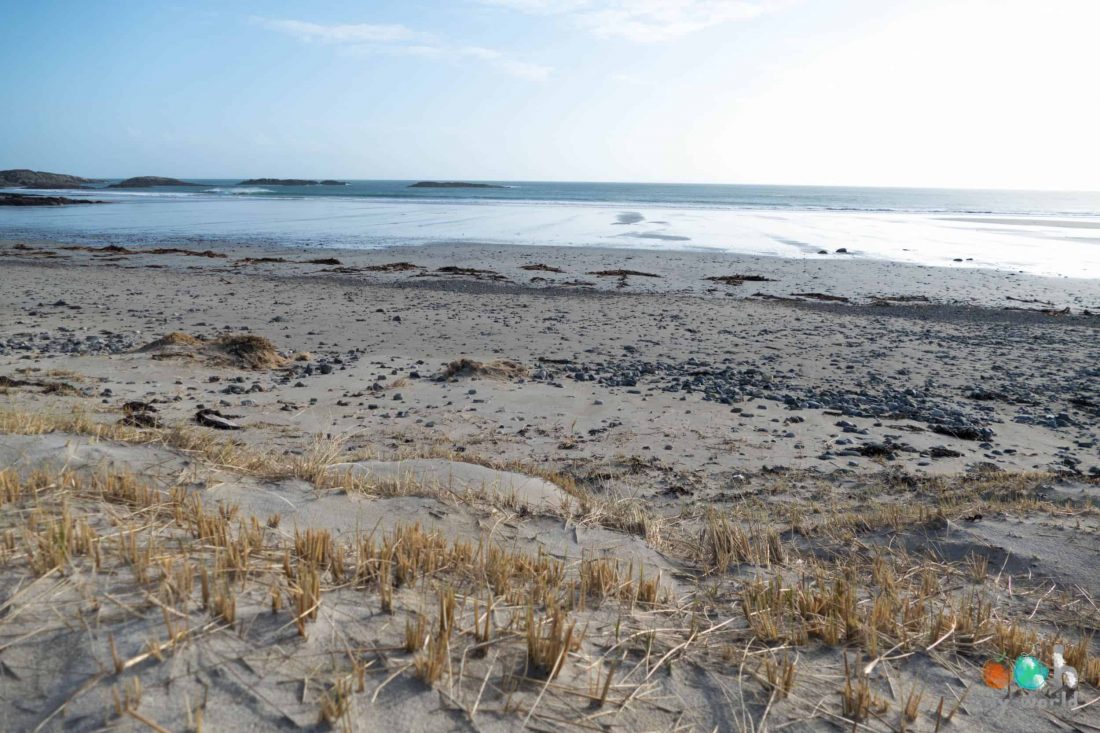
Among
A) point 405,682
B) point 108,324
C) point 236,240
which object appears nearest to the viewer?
point 405,682

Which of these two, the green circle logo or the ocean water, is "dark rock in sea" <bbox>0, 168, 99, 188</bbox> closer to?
the ocean water

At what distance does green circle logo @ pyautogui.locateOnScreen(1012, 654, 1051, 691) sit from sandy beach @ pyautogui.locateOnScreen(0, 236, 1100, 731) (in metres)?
0.12

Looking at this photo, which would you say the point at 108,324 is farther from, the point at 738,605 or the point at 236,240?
the point at 236,240

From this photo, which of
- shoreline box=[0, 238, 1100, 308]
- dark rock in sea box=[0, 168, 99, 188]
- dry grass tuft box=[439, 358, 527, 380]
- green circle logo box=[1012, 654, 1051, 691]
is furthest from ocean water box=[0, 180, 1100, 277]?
dark rock in sea box=[0, 168, 99, 188]

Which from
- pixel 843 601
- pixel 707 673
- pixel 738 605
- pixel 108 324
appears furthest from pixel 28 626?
pixel 108 324

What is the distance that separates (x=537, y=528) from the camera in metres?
4.28

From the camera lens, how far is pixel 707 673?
2.46 metres

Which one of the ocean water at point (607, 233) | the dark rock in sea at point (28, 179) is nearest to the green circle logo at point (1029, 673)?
the ocean water at point (607, 233)

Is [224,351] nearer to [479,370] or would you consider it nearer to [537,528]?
[479,370]

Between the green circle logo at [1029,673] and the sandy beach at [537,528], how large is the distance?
0.12m

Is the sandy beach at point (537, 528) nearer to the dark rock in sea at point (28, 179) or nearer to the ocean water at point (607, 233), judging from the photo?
the ocean water at point (607, 233)

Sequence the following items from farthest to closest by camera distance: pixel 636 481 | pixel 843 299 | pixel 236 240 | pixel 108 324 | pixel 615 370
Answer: pixel 236 240 → pixel 843 299 → pixel 108 324 → pixel 615 370 → pixel 636 481

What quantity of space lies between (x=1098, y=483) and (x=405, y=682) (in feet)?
20.1

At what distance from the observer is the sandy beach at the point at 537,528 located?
219 cm
